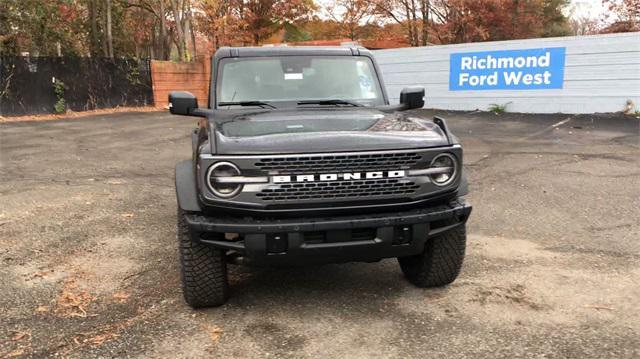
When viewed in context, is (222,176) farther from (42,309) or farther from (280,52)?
(280,52)

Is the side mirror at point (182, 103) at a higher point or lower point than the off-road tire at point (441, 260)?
higher

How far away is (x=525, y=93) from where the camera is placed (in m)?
14.7

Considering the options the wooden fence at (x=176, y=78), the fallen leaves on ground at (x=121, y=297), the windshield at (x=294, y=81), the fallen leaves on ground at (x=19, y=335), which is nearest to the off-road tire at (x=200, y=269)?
the fallen leaves on ground at (x=121, y=297)

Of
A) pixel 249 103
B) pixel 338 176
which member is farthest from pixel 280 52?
pixel 338 176

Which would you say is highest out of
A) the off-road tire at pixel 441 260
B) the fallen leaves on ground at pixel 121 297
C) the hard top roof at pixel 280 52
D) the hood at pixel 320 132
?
the hard top roof at pixel 280 52

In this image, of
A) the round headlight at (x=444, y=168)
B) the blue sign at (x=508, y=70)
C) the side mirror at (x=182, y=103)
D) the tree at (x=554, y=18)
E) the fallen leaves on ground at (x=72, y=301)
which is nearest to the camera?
the round headlight at (x=444, y=168)

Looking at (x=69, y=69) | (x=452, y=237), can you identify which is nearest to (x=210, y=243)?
(x=452, y=237)

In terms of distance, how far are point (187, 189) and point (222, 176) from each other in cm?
42

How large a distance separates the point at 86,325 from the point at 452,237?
2.43 metres

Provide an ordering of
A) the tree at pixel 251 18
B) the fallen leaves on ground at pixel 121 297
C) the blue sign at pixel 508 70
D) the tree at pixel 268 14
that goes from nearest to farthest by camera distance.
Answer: the fallen leaves on ground at pixel 121 297, the blue sign at pixel 508 70, the tree at pixel 251 18, the tree at pixel 268 14

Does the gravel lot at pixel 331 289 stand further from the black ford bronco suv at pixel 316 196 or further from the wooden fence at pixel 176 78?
the wooden fence at pixel 176 78

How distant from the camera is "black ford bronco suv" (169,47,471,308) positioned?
308 centimetres

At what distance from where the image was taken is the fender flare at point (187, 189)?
10.6ft

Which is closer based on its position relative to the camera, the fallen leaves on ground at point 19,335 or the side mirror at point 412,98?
the fallen leaves on ground at point 19,335
